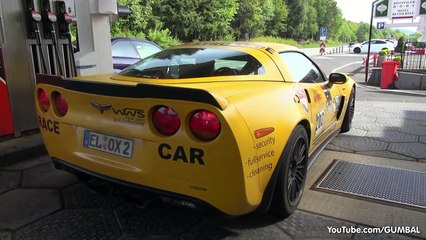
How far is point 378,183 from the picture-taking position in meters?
3.84

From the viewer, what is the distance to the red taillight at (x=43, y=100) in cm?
303

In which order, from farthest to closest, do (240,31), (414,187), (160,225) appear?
(240,31) → (414,187) → (160,225)

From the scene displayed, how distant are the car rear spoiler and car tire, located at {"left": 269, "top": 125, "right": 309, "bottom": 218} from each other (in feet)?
2.63

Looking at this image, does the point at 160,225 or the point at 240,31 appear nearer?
the point at 160,225

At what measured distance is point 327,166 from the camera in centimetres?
436

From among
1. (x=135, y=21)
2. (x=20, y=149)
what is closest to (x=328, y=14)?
(x=135, y=21)

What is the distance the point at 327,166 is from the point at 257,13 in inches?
1580

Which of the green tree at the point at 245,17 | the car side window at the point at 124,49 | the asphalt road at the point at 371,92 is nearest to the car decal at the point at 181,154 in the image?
the car side window at the point at 124,49

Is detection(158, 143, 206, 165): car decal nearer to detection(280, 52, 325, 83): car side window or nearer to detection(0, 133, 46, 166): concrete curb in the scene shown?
detection(280, 52, 325, 83): car side window

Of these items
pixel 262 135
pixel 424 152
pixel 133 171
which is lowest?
pixel 424 152

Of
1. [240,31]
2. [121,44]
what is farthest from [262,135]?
[240,31]

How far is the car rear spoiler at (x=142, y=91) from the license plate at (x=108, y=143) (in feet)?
0.95

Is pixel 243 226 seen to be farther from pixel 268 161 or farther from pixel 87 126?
pixel 87 126

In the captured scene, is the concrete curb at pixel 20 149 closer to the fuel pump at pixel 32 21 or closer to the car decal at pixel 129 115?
the fuel pump at pixel 32 21
